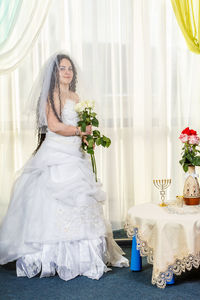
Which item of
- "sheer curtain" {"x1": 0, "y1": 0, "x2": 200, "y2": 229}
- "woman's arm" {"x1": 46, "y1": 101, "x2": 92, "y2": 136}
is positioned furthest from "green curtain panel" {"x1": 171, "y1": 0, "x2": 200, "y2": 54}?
"woman's arm" {"x1": 46, "y1": 101, "x2": 92, "y2": 136}

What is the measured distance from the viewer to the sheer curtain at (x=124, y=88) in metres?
4.32

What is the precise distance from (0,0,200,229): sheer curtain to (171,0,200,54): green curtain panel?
0.16 meters

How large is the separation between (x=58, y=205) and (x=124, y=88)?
5.77 feet

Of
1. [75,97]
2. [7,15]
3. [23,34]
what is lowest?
[75,97]

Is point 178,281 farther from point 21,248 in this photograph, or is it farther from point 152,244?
point 21,248

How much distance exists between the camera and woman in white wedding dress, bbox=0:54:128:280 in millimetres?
3293

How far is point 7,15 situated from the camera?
363 cm

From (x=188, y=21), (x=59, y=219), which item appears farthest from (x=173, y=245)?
Result: (x=188, y=21)

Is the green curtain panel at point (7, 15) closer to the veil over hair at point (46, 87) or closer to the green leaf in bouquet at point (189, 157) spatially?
the veil over hair at point (46, 87)

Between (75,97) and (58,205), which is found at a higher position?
(75,97)

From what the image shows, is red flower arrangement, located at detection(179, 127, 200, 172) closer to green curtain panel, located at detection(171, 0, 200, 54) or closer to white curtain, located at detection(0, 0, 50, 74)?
white curtain, located at detection(0, 0, 50, 74)

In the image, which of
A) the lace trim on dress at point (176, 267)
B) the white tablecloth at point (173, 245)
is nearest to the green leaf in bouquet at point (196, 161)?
the white tablecloth at point (173, 245)

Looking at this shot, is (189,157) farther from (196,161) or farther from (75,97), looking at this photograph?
(75,97)

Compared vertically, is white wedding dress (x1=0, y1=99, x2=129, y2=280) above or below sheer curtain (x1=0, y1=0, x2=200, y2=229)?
below
